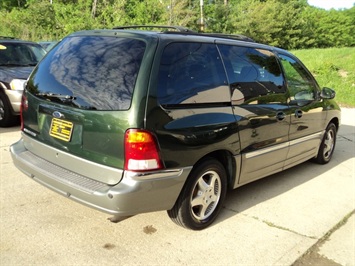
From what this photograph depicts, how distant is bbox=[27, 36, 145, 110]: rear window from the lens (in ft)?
8.82

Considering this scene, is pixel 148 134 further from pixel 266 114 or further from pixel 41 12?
pixel 41 12

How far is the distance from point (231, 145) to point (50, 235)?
180cm

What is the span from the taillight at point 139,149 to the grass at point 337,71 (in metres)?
11.5

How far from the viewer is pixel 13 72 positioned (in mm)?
6680

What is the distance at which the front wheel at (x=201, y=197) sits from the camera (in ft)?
10.1

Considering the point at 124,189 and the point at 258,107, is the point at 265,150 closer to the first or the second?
the point at 258,107

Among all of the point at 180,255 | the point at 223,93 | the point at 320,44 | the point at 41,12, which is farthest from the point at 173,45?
the point at 320,44

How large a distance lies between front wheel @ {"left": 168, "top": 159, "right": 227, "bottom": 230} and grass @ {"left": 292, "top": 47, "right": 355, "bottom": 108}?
34.8 feet

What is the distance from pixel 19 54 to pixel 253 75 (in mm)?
5833

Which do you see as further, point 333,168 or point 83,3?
point 83,3

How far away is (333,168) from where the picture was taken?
5.44m

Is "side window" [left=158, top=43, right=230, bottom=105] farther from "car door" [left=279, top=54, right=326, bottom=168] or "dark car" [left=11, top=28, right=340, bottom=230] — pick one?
"car door" [left=279, top=54, right=326, bottom=168]

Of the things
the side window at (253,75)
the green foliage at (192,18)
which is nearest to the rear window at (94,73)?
the side window at (253,75)

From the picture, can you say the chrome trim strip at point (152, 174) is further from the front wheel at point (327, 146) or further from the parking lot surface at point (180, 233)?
the front wheel at point (327, 146)
